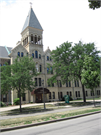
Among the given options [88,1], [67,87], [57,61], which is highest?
[57,61]

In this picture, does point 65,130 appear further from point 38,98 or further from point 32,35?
point 32,35

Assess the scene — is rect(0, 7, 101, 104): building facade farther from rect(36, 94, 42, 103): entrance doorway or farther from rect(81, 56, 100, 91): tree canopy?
rect(81, 56, 100, 91): tree canopy

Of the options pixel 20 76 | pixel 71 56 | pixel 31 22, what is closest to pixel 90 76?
pixel 71 56

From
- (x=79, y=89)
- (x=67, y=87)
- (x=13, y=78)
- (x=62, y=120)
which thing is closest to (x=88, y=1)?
(x=62, y=120)

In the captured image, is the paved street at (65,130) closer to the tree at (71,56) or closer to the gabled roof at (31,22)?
the tree at (71,56)

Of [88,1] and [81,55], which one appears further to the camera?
[81,55]

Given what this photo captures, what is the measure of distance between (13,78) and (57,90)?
2511 centimetres

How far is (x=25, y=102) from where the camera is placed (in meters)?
36.5

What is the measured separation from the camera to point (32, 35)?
137 feet

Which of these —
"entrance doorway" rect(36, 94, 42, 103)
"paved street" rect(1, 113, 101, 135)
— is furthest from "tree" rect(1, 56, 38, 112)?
"entrance doorway" rect(36, 94, 42, 103)

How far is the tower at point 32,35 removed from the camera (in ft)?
134

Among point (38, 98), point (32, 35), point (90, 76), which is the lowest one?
point (38, 98)

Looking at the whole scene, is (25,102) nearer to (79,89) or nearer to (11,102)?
(11,102)

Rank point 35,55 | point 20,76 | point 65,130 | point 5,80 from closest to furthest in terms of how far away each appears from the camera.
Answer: point 65,130 < point 5,80 < point 20,76 < point 35,55
